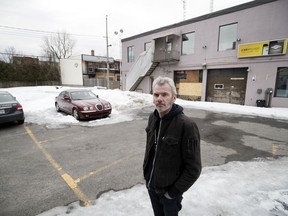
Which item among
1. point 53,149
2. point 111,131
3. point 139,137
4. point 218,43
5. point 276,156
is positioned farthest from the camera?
point 218,43

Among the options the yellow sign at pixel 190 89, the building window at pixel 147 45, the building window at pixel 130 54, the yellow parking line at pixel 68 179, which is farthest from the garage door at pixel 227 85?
the yellow parking line at pixel 68 179

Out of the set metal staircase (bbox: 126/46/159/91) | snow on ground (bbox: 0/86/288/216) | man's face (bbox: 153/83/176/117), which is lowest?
snow on ground (bbox: 0/86/288/216)

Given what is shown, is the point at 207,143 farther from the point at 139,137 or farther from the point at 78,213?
the point at 78,213

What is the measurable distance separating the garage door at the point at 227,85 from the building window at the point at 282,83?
1.97m

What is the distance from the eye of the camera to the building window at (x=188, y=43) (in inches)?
608

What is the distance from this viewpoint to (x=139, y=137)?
5859mm

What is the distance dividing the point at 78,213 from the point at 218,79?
46.9 feet

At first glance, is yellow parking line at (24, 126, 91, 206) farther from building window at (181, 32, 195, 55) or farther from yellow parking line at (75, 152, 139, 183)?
building window at (181, 32, 195, 55)

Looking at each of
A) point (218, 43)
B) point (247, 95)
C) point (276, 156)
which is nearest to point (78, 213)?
point (276, 156)

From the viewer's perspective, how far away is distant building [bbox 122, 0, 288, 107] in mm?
11094

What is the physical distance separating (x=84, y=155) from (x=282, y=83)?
1297cm

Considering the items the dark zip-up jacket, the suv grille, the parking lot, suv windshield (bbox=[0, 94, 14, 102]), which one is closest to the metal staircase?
the suv grille

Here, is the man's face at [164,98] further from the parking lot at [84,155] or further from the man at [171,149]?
the parking lot at [84,155]

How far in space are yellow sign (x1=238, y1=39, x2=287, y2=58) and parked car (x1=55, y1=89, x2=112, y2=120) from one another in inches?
413
